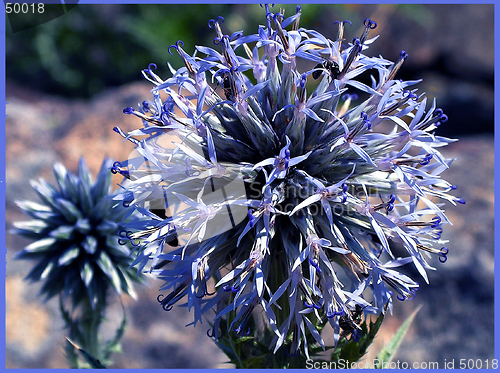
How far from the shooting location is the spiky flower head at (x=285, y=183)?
1.58 metres

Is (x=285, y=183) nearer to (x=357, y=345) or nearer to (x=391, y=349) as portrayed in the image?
(x=357, y=345)

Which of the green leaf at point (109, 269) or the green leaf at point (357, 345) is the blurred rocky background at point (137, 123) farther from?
the green leaf at point (357, 345)

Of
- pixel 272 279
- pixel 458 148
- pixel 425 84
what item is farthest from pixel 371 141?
pixel 425 84

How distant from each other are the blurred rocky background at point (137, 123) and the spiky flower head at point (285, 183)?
4.69ft

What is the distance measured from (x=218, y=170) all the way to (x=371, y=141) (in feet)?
2.14

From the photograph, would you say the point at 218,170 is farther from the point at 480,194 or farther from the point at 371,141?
the point at 480,194

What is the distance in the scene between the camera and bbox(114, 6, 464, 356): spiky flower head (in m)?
1.58

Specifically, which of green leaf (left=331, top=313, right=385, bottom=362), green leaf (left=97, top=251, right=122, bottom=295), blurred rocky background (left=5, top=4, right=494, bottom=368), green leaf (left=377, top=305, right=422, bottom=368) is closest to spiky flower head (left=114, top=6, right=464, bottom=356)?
green leaf (left=331, top=313, right=385, bottom=362)

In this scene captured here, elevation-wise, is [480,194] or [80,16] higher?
[80,16]

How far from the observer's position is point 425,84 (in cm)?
762

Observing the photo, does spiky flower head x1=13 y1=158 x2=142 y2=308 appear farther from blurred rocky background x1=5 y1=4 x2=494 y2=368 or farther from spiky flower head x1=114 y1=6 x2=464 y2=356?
spiky flower head x1=114 y1=6 x2=464 y2=356

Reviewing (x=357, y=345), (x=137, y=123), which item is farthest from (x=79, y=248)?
(x=137, y=123)

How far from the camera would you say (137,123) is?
208 inches

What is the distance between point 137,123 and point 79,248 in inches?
123
